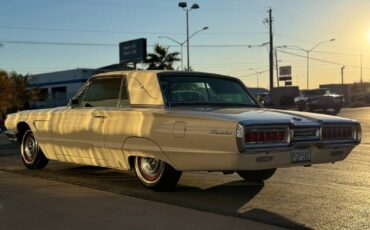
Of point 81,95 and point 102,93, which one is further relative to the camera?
point 81,95

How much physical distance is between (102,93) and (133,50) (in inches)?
2169

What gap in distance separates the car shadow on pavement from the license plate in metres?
0.77

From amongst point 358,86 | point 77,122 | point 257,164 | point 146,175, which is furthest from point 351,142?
point 358,86

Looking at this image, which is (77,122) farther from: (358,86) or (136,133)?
(358,86)

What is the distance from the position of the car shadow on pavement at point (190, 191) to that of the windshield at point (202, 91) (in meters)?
1.21

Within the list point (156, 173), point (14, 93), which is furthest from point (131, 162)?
point (14, 93)

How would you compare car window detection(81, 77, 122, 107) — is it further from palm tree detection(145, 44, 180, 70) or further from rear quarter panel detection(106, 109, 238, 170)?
palm tree detection(145, 44, 180, 70)

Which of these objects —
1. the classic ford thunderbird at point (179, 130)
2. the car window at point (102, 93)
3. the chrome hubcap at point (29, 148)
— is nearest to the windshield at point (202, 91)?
the classic ford thunderbird at point (179, 130)

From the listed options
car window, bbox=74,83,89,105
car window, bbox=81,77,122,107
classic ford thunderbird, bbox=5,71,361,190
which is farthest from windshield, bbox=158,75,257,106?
car window, bbox=74,83,89,105

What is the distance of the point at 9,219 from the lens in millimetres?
6262

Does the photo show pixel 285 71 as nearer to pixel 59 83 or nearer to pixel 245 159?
pixel 59 83

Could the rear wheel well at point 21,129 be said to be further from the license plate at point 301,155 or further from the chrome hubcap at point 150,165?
the license plate at point 301,155

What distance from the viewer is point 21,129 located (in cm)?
1068

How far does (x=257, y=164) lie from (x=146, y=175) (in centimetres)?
190
